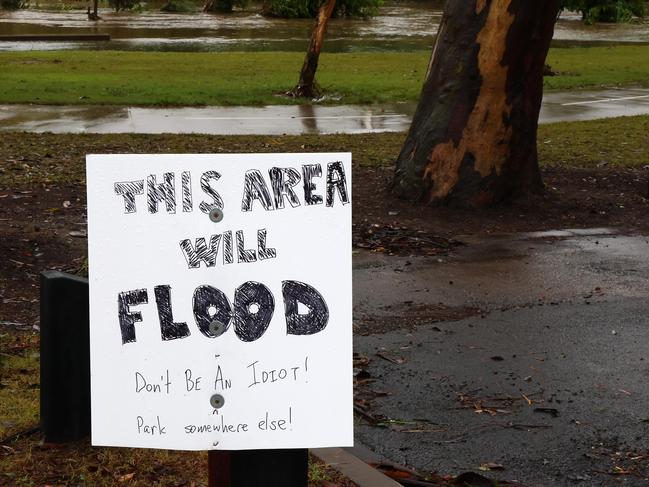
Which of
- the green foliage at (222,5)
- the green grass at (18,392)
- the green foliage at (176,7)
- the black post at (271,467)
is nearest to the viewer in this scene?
the black post at (271,467)

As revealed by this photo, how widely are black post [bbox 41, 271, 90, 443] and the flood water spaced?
999 inches

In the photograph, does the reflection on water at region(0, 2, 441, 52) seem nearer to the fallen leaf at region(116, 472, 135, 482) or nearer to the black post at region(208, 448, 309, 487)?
the fallen leaf at region(116, 472, 135, 482)

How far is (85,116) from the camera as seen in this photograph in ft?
51.6

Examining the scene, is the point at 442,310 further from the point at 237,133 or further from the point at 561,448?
the point at 237,133

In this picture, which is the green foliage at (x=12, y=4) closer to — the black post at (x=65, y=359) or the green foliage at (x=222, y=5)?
the green foliage at (x=222, y=5)

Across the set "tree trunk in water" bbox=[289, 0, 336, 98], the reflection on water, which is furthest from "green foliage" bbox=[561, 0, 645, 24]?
"tree trunk in water" bbox=[289, 0, 336, 98]

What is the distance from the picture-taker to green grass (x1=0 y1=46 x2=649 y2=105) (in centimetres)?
1823

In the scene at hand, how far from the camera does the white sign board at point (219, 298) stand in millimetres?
3240

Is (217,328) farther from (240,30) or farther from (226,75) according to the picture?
(240,30)

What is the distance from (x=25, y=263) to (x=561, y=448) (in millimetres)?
4146

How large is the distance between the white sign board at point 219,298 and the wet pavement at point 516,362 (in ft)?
5.47

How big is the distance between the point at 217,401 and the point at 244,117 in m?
13.1

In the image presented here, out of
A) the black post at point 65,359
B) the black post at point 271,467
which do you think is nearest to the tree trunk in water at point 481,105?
the black post at point 65,359

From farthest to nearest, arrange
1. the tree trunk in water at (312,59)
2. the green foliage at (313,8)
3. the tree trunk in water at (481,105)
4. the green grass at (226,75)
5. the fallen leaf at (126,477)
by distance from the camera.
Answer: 1. the green foliage at (313,8)
2. the tree trunk in water at (312,59)
3. the green grass at (226,75)
4. the tree trunk in water at (481,105)
5. the fallen leaf at (126,477)
